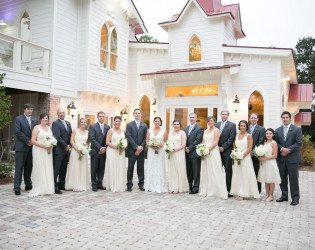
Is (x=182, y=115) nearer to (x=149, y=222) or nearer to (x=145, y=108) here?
(x=145, y=108)

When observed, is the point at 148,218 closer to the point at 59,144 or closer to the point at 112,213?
the point at 112,213

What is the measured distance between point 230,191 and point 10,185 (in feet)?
19.4

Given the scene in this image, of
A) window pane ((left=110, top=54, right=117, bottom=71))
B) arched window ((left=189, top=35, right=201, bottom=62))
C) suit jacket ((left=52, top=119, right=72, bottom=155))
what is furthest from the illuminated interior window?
suit jacket ((left=52, top=119, right=72, bottom=155))

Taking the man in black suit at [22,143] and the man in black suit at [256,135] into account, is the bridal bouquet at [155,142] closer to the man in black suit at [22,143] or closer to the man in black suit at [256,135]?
the man in black suit at [256,135]

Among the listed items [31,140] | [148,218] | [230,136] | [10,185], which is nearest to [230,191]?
[230,136]

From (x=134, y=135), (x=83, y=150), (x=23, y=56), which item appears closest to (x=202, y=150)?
(x=134, y=135)

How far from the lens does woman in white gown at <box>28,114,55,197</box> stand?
697 cm

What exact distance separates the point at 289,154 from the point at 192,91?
8.92 m

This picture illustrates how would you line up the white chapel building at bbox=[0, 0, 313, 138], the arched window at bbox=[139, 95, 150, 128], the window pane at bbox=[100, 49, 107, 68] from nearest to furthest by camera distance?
the white chapel building at bbox=[0, 0, 313, 138], the window pane at bbox=[100, 49, 107, 68], the arched window at bbox=[139, 95, 150, 128]

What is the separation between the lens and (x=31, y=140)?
6992 mm

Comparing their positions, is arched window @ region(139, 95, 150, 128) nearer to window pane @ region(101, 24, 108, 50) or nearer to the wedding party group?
window pane @ region(101, 24, 108, 50)

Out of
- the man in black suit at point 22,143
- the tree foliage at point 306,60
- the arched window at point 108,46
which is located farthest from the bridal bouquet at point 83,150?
the tree foliage at point 306,60

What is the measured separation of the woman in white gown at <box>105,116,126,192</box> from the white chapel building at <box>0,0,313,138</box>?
18.8 ft

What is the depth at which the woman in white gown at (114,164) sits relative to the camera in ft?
25.4
